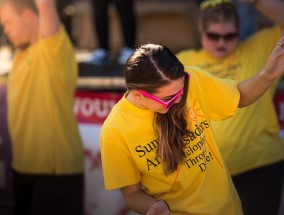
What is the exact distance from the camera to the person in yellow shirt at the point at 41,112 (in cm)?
345

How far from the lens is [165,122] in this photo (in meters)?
2.47

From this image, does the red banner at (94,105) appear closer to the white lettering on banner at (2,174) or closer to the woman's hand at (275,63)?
the white lettering on banner at (2,174)

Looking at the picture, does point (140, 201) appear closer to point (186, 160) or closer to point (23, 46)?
point (186, 160)

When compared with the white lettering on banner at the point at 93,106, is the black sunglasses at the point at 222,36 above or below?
above

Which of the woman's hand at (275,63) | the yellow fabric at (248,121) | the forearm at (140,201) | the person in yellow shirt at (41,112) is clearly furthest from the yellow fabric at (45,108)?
the woman's hand at (275,63)

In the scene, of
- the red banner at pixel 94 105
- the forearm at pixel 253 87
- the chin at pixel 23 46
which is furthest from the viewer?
the red banner at pixel 94 105

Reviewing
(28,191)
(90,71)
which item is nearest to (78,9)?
(90,71)

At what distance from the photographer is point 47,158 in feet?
11.8

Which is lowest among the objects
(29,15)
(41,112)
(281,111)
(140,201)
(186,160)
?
(281,111)

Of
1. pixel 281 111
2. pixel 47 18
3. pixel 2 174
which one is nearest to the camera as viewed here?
pixel 47 18

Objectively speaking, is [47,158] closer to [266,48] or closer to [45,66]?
[45,66]

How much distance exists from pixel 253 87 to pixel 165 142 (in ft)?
1.58

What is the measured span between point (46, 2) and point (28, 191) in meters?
1.20

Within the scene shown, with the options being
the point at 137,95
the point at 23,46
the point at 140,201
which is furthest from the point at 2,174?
the point at 137,95
